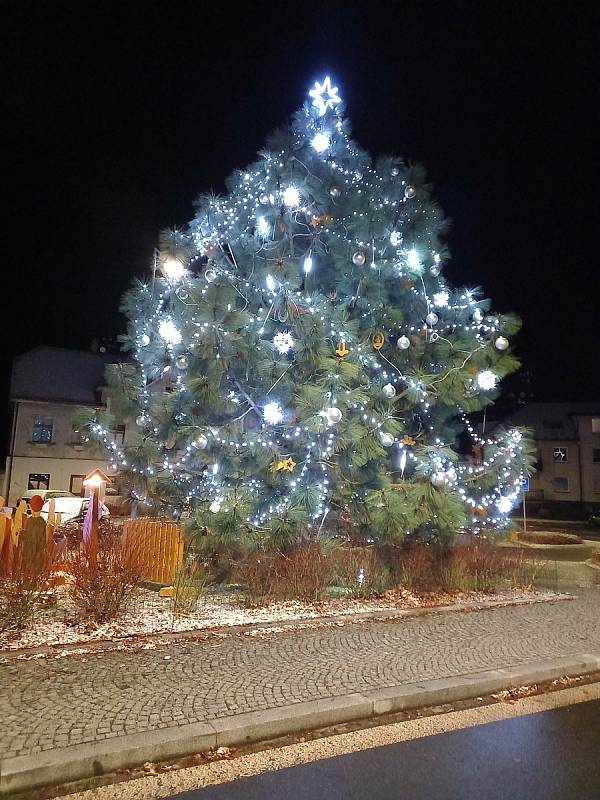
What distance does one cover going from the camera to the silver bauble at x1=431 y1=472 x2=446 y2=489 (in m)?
8.98

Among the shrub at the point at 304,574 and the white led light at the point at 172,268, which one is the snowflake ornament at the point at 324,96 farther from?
the shrub at the point at 304,574

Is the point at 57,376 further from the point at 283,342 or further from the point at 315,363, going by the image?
the point at 315,363

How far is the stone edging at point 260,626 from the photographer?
6424 millimetres

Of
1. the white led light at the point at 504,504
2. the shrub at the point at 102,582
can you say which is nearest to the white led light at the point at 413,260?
the white led light at the point at 504,504

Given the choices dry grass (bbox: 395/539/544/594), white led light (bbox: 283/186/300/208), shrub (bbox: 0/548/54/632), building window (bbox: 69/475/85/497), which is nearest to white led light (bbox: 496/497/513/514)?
dry grass (bbox: 395/539/544/594)

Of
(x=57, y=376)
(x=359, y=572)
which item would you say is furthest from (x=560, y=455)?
(x=359, y=572)

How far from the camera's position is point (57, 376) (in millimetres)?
35656

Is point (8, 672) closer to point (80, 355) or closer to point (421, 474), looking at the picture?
point (421, 474)

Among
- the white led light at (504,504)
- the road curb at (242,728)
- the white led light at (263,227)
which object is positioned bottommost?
the road curb at (242,728)

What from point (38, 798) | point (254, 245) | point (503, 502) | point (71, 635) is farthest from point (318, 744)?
point (254, 245)

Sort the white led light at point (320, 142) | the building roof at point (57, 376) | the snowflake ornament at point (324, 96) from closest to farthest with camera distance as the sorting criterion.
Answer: the white led light at point (320, 142), the snowflake ornament at point (324, 96), the building roof at point (57, 376)

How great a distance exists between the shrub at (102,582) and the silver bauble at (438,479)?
4381 millimetres

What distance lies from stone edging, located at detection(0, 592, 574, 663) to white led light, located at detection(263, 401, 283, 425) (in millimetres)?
2992

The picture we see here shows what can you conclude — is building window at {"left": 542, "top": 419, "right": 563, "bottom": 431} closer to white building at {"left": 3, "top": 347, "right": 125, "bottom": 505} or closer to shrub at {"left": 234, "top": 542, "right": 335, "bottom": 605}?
white building at {"left": 3, "top": 347, "right": 125, "bottom": 505}
